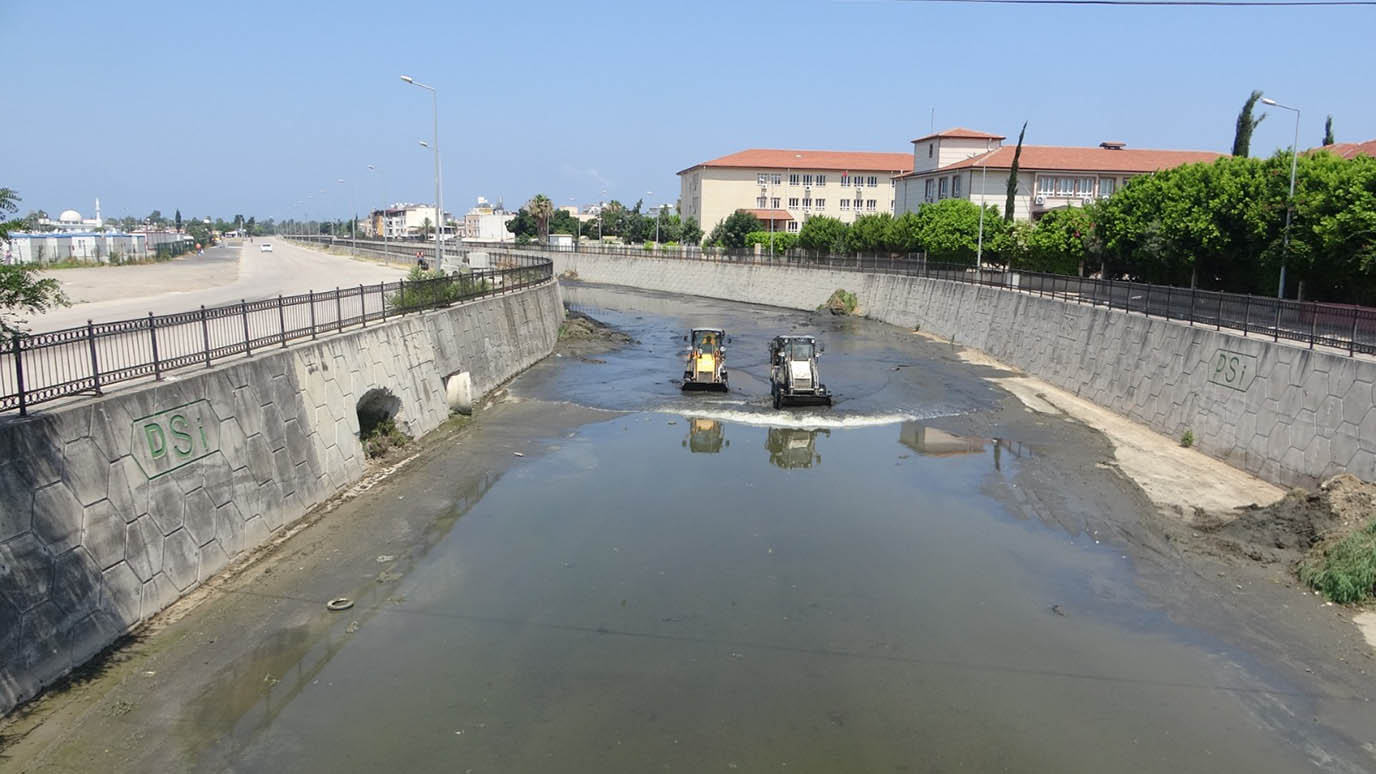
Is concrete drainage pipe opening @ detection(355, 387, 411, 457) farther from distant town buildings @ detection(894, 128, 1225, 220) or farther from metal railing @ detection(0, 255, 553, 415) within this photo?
distant town buildings @ detection(894, 128, 1225, 220)

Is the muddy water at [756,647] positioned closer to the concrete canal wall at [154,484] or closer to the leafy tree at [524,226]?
the concrete canal wall at [154,484]

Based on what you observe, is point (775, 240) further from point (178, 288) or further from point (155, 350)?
point (155, 350)

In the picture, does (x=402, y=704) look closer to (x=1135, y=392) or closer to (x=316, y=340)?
(x=316, y=340)

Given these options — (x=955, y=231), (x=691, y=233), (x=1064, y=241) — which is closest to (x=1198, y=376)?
(x=1064, y=241)

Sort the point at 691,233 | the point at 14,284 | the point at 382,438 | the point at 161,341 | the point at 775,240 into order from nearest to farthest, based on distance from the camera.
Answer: the point at 14,284
the point at 161,341
the point at 382,438
the point at 775,240
the point at 691,233

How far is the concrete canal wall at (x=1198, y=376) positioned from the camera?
1769cm

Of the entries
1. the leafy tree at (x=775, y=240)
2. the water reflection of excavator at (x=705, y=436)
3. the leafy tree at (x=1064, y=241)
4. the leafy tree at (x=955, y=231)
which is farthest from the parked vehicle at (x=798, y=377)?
the leafy tree at (x=775, y=240)

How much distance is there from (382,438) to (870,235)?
53.2m

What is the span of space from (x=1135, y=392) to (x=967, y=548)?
44.5 feet

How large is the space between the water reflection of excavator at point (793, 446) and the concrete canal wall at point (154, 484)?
31.8 feet

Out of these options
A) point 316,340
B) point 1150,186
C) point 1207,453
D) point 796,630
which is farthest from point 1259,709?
point 1150,186

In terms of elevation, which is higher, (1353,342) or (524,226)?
(524,226)

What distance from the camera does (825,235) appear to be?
246ft

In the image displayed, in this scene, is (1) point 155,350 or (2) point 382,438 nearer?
(1) point 155,350
